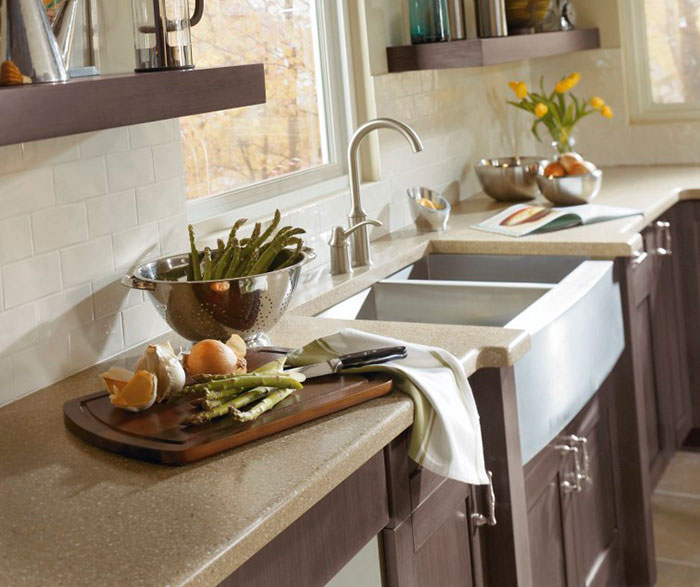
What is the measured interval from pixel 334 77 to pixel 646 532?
171cm

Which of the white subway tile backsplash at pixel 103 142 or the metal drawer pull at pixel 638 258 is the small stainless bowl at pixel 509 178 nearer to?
the metal drawer pull at pixel 638 258

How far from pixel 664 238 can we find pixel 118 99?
7.84 feet

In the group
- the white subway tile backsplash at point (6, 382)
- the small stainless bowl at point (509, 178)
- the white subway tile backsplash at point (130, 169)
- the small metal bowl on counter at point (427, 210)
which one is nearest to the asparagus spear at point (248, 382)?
the white subway tile backsplash at point (6, 382)

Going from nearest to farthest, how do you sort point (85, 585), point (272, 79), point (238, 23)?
point (85, 585)
point (238, 23)
point (272, 79)

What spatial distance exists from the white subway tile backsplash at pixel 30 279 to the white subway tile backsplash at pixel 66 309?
0.07 ft

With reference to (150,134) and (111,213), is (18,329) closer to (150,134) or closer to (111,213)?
(111,213)

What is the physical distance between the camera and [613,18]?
427cm

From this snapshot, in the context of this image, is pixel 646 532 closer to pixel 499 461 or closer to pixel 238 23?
pixel 499 461

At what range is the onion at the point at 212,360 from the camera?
1.75 m

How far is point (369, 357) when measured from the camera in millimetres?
1789

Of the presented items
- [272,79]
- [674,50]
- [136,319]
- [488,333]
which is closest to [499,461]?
[488,333]

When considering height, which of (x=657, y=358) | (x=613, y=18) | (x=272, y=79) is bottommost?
(x=657, y=358)

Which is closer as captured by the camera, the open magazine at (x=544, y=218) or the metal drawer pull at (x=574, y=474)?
the metal drawer pull at (x=574, y=474)

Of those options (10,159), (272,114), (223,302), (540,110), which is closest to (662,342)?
(540,110)
